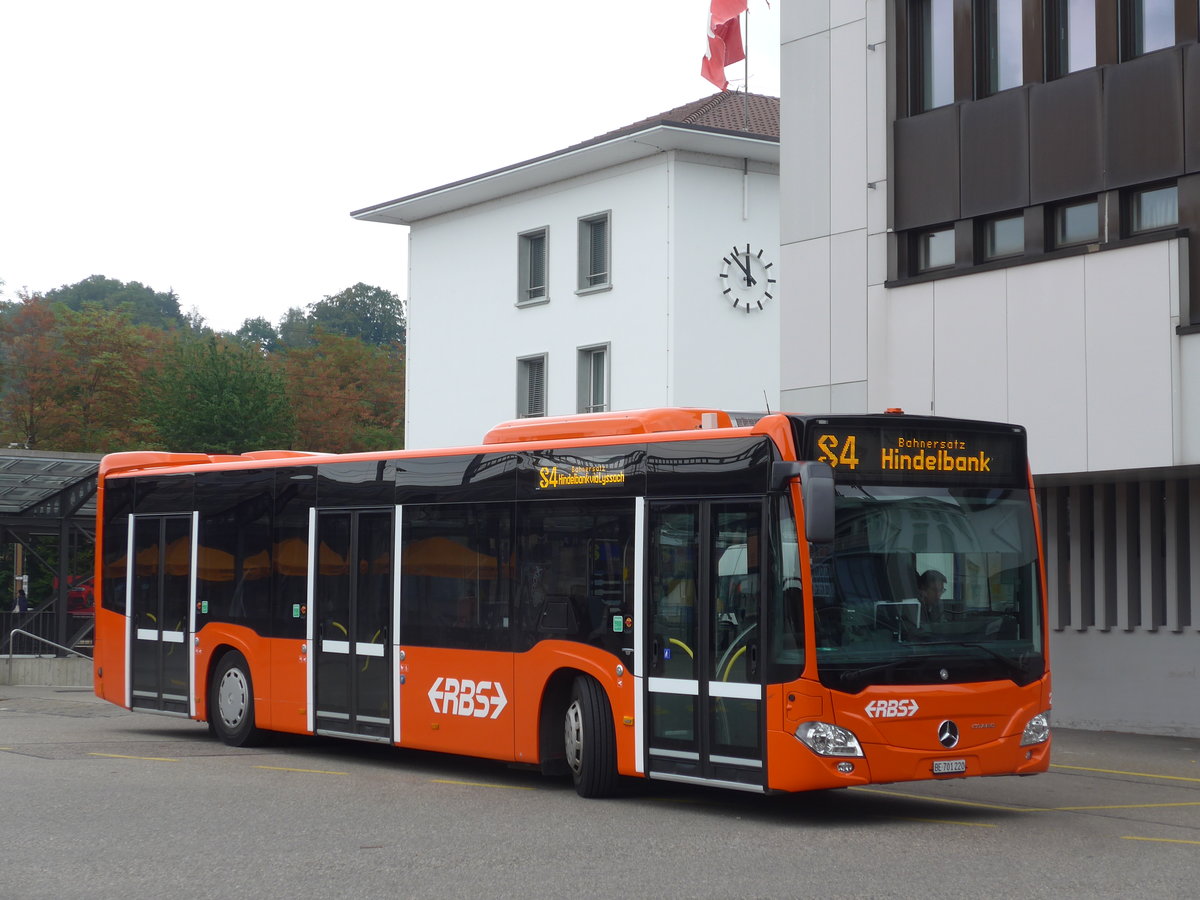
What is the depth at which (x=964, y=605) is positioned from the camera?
36.7 feet

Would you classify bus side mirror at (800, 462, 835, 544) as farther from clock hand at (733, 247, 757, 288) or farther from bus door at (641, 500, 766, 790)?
clock hand at (733, 247, 757, 288)

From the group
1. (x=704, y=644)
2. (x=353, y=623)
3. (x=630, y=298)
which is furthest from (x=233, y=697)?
(x=630, y=298)

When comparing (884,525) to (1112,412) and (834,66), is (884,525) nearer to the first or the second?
(1112,412)

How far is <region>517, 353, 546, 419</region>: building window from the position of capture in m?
35.2

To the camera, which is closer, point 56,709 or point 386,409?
point 56,709

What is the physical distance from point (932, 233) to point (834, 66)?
2781mm

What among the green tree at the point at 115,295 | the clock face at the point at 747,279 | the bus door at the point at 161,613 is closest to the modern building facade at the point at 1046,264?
the bus door at the point at 161,613

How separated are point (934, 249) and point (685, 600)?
10195 millimetres

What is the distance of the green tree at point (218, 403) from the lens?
197 ft

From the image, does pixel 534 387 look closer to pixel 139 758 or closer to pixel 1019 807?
pixel 139 758

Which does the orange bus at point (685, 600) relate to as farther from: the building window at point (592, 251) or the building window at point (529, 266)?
the building window at point (529, 266)

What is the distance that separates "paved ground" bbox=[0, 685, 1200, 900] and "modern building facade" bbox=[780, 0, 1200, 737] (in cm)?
387

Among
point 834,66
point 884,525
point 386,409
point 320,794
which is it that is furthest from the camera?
point 386,409

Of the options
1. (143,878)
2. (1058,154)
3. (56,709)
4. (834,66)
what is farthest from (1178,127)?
(56,709)
